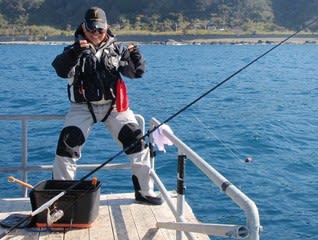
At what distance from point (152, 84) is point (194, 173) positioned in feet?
68.1

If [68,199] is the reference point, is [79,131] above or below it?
above

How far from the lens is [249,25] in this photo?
160 meters

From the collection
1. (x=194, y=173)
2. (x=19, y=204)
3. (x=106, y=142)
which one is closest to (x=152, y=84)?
(x=106, y=142)

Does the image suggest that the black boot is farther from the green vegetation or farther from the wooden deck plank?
the green vegetation

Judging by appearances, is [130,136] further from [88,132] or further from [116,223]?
[116,223]

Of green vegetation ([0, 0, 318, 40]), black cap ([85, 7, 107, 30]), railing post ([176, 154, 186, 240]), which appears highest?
black cap ([85, 7, 107, 30])

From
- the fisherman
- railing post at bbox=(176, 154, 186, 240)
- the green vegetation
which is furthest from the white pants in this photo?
the green vegetation

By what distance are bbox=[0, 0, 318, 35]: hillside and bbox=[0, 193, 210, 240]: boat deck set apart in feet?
486

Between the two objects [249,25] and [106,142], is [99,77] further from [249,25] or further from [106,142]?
[249,25]

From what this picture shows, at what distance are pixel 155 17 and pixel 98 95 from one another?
167 m

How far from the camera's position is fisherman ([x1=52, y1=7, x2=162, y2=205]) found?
18.1 feet

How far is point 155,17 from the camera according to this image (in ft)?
557

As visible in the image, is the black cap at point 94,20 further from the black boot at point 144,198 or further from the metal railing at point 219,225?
the black boot at point 144,198

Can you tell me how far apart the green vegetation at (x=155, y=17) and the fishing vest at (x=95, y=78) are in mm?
144601
